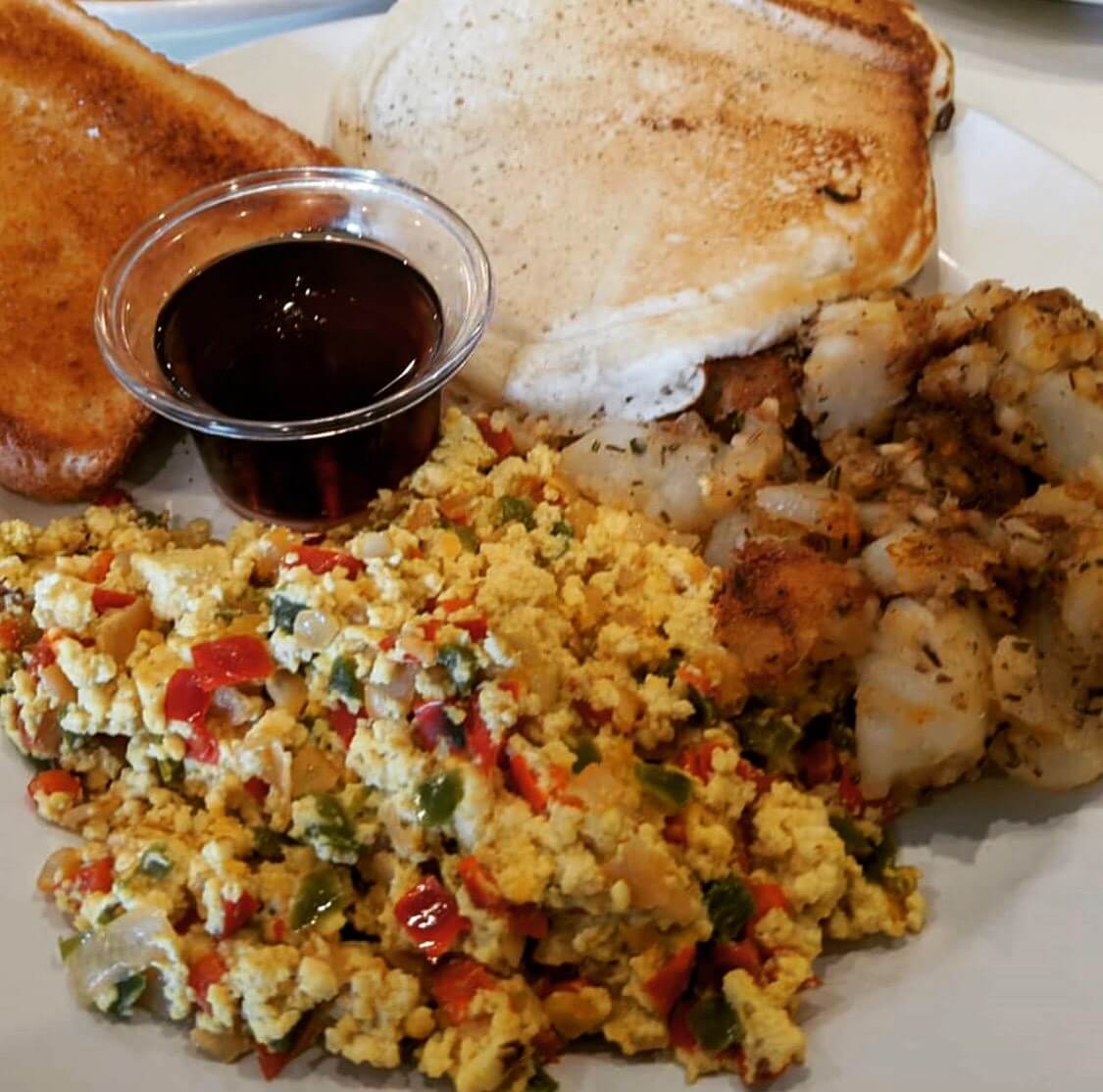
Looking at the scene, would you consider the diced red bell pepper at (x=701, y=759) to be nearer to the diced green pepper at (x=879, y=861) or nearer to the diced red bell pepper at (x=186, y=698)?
the diced green pepper at (x=879, y=861)

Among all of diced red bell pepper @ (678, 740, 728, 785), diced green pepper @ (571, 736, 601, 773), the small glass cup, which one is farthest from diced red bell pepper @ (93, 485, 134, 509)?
diced red bell pepper @ (678, 740, 728, 785)

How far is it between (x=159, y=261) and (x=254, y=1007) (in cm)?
140

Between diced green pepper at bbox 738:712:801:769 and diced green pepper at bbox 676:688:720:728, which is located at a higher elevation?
diced green pepper at bbox 676:688:720:728

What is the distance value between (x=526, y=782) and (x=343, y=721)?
0.28 meters

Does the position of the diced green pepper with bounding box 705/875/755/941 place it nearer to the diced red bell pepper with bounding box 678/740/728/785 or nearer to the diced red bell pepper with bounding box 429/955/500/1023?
the diced red bell pepper with bounding box 678/740/728/785

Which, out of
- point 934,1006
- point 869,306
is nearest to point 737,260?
point 869,306

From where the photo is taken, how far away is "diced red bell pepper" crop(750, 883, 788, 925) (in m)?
1.52

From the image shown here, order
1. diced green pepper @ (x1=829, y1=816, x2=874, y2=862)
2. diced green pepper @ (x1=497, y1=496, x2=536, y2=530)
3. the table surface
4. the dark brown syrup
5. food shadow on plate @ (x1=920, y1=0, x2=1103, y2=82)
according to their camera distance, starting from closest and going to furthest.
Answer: diced green pepper @ (x1=829, y1=816, x2=874, y2=862), diced green pepper @ (x1=497, y1=496, x2=536, y2=530), the dark brown syrup, the table surface, food shadow on plate @ (x1=920, y1=0, x2=1103, y2=82)

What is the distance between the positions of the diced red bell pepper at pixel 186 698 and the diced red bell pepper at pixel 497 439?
0.72m

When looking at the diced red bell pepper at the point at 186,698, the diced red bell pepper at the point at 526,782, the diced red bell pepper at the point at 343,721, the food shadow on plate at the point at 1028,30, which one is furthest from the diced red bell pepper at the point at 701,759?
the food shadow on plate at the point at 1028,30

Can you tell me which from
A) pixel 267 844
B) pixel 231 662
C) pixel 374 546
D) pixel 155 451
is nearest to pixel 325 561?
pixel 374 546

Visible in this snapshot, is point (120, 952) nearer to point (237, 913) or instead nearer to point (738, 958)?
point (237, 913)

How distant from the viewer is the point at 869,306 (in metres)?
1.94

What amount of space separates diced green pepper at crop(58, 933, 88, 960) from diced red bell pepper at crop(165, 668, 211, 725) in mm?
302
